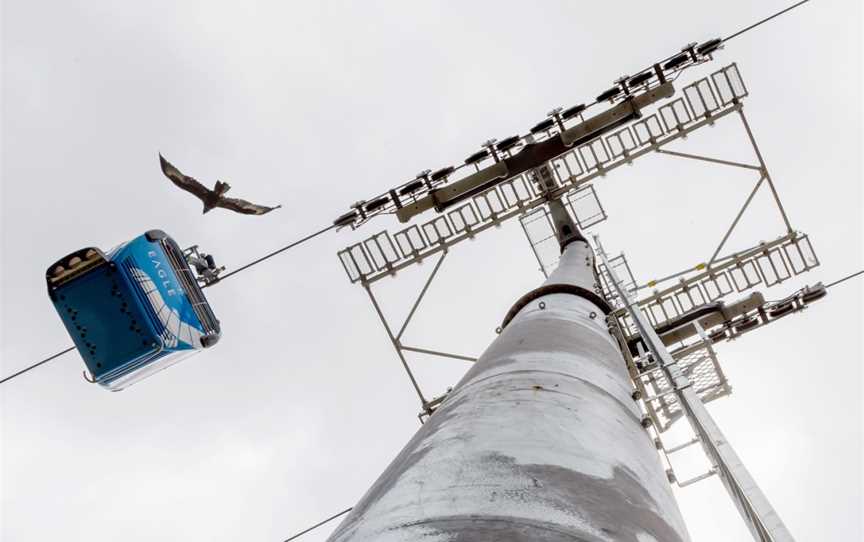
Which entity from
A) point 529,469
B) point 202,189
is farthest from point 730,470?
point 202,189

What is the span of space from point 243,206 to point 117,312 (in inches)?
164

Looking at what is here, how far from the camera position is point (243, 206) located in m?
14.9

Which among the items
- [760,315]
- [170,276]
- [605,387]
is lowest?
[760,315]

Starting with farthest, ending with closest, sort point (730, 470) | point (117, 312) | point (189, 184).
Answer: point (189, 184) → point (117, 312) → point (730, 470)

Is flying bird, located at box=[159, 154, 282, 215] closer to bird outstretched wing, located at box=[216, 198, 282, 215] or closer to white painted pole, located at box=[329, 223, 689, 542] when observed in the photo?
bird outstretched wing, located at box=[216, 198, 282, 215]

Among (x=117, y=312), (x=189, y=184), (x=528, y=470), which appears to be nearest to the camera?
(x=528, y=470)

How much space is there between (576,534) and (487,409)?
1556mm

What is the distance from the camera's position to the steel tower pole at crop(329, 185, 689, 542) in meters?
3.02

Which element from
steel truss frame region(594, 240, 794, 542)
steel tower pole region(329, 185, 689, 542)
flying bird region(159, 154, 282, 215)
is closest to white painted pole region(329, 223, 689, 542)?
steel tower pole region(329, 185, 689, 542)

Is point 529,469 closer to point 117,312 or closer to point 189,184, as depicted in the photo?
point 117,312

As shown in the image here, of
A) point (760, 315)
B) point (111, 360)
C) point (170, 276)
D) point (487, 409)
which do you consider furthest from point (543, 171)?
point (487, 409)

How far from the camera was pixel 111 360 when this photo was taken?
11.4m

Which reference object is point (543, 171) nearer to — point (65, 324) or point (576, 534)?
point (65, 324)

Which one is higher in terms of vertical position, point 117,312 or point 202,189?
point 202,189
